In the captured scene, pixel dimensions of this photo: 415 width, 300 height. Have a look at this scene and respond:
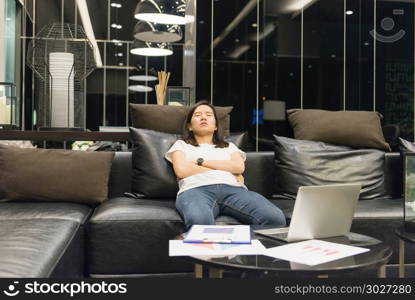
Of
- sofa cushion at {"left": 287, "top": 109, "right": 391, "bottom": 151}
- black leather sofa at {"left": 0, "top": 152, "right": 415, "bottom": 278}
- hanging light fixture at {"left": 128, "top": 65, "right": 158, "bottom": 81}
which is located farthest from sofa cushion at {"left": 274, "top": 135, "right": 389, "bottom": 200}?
hanging light fixture at {"left": 128, "top": 65, "right": 158, "bottom": 81}

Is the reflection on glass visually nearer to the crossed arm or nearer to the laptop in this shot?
the laptop

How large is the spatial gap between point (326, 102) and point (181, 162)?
4.48m

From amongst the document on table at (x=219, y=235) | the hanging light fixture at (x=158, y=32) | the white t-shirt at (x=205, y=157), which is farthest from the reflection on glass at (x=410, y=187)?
the hanging light fixture at (x=158, y=32)

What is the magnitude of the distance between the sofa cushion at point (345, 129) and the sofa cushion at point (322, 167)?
0.23 ft

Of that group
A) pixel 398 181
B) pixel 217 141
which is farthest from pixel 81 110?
pixel 398 181

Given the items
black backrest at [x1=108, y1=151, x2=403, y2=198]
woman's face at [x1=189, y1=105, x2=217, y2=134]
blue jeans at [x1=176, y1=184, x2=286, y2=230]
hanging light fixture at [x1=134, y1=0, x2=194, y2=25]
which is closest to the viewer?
blue jeans at [x1=176, y1=184, x2=286, y2=230]

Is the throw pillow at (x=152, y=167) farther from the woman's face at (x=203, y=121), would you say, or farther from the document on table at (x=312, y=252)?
the document on table at (x=312, y=252)

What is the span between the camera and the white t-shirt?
2.47 m

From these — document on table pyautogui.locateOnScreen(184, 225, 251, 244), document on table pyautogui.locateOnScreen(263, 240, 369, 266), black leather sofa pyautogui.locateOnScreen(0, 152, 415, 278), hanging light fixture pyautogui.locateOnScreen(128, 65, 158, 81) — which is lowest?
black leather sofa pyautogui.locateOnScreen(0, 152, 415, 278)

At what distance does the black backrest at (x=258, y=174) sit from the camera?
9.29ft

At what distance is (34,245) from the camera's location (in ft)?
4.70

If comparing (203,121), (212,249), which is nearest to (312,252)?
(212,249)

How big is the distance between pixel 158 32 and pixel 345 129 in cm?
271

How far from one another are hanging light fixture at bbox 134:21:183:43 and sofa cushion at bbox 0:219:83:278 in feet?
10.9
